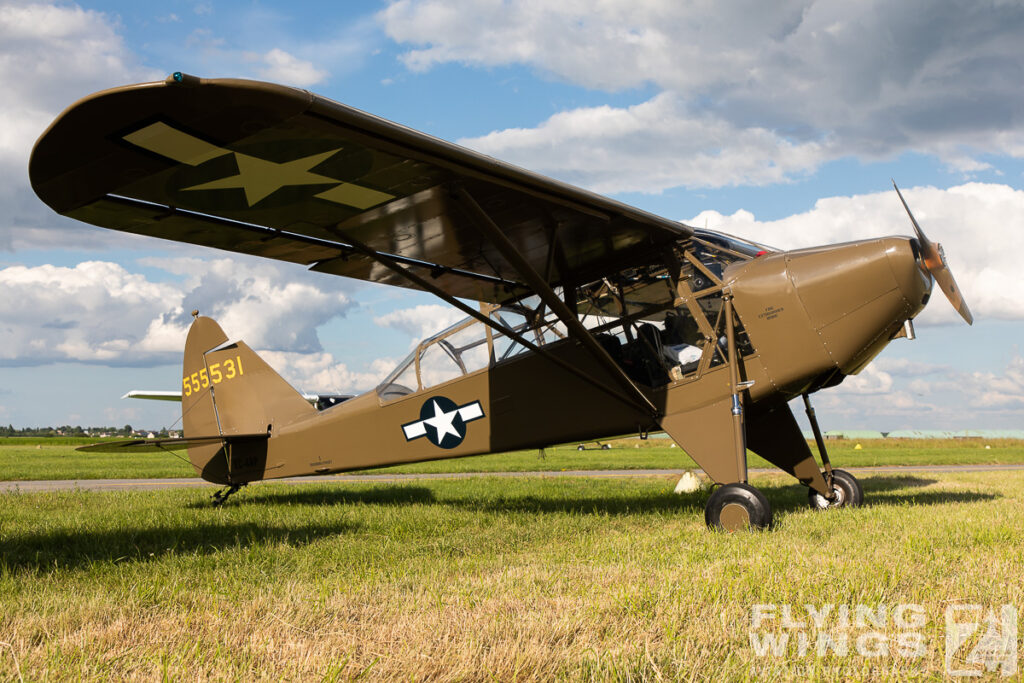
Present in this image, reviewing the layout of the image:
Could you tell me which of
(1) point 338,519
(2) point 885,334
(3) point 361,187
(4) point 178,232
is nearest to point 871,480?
(2) point 885,334

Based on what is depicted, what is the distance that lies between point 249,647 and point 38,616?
4.26 ft

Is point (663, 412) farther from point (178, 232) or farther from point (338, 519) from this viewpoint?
point (178, 232)

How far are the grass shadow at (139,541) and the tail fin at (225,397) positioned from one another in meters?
3.38

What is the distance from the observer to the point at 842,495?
28.0ft

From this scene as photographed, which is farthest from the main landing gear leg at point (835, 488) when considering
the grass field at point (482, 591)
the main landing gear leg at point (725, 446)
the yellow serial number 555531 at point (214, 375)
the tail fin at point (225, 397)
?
the yellow serial number 555531 at point (214, 375)

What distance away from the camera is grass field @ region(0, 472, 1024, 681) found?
2604 mm

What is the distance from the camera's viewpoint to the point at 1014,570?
406 cm

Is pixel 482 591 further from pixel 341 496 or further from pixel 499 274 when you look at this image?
pixel 341 496

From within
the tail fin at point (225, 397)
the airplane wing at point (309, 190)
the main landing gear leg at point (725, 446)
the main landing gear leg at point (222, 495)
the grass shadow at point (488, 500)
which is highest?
the airplane wing at point (309, 190)

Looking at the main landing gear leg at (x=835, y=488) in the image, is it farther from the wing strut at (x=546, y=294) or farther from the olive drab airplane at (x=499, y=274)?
the wing strut at (x=546, y=294)

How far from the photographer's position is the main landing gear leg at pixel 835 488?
27.6 feet

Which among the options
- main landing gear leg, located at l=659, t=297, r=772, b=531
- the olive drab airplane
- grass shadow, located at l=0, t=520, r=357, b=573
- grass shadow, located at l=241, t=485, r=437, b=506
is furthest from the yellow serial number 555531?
main landing gear leg, located at l=659, t=297, r=772, b=531

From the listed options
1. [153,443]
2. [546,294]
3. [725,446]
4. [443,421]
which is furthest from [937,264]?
[153,443]

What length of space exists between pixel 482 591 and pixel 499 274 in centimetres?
598
